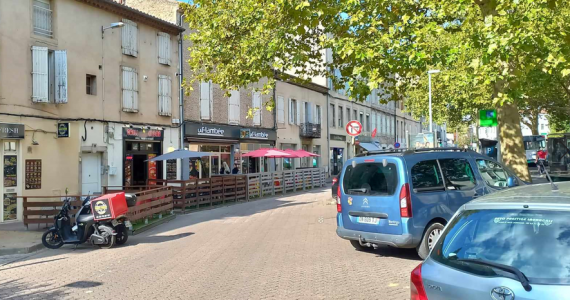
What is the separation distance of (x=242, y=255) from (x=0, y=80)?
10.7 metres

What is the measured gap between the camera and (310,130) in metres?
32.2

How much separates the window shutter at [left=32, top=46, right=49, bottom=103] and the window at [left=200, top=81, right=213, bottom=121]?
8.48 m

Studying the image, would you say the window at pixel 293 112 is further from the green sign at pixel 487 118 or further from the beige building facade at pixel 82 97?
the green sign at pixel 487 118

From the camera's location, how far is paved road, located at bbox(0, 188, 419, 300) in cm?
593

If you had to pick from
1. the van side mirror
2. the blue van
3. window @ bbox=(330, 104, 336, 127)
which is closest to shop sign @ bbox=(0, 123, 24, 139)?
the blue van

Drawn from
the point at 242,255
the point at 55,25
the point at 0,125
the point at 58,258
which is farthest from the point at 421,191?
the point at 55,25

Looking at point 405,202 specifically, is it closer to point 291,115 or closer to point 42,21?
point 42,21

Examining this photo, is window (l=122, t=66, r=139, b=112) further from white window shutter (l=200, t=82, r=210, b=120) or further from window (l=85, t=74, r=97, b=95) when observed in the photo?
white window shutter (l=200, t=82, r=210, b=120)

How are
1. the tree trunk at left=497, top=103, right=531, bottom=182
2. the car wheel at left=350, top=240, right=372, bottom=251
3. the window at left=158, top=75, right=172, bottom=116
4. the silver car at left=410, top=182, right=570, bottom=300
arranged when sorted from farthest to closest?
the window at left=158, top=75, right=172, bottom=116, the tree trunk at left=497, top=103, right=531, bottom=182, the car wheel at left=350, top=240, right=372, bottom=251, the silver car at left=410, top=182, right=570, bottom=300

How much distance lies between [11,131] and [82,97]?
3.11 metres

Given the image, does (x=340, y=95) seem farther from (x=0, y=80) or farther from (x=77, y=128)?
(x=0, y=80)

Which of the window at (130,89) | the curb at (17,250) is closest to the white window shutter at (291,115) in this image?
the window at (130,89)

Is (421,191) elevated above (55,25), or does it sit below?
below

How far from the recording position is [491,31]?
348 inches
